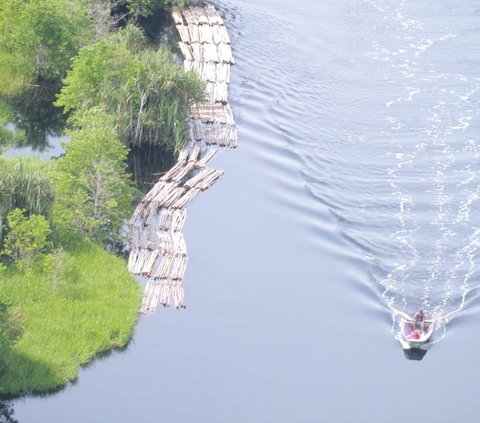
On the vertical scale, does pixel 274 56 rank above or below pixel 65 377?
above

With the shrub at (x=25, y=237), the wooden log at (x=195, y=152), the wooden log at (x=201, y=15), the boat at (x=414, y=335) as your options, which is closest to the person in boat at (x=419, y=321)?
the boat at (x=414, y=335)

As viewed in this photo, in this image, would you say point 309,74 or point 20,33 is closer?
point 20,33

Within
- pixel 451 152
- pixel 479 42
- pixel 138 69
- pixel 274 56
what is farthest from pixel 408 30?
pixel 138 69

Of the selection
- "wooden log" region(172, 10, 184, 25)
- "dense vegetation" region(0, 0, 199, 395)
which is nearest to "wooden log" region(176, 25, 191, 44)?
"wooden log" region(172, 10, 184, 25)

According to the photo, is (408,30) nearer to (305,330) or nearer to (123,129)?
(123,129)

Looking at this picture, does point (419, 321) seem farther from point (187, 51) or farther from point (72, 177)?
point (187, 51)

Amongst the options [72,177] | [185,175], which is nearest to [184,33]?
[185,175]

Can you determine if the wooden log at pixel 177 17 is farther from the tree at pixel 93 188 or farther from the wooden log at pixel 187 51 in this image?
the tree at pixel 93 188
